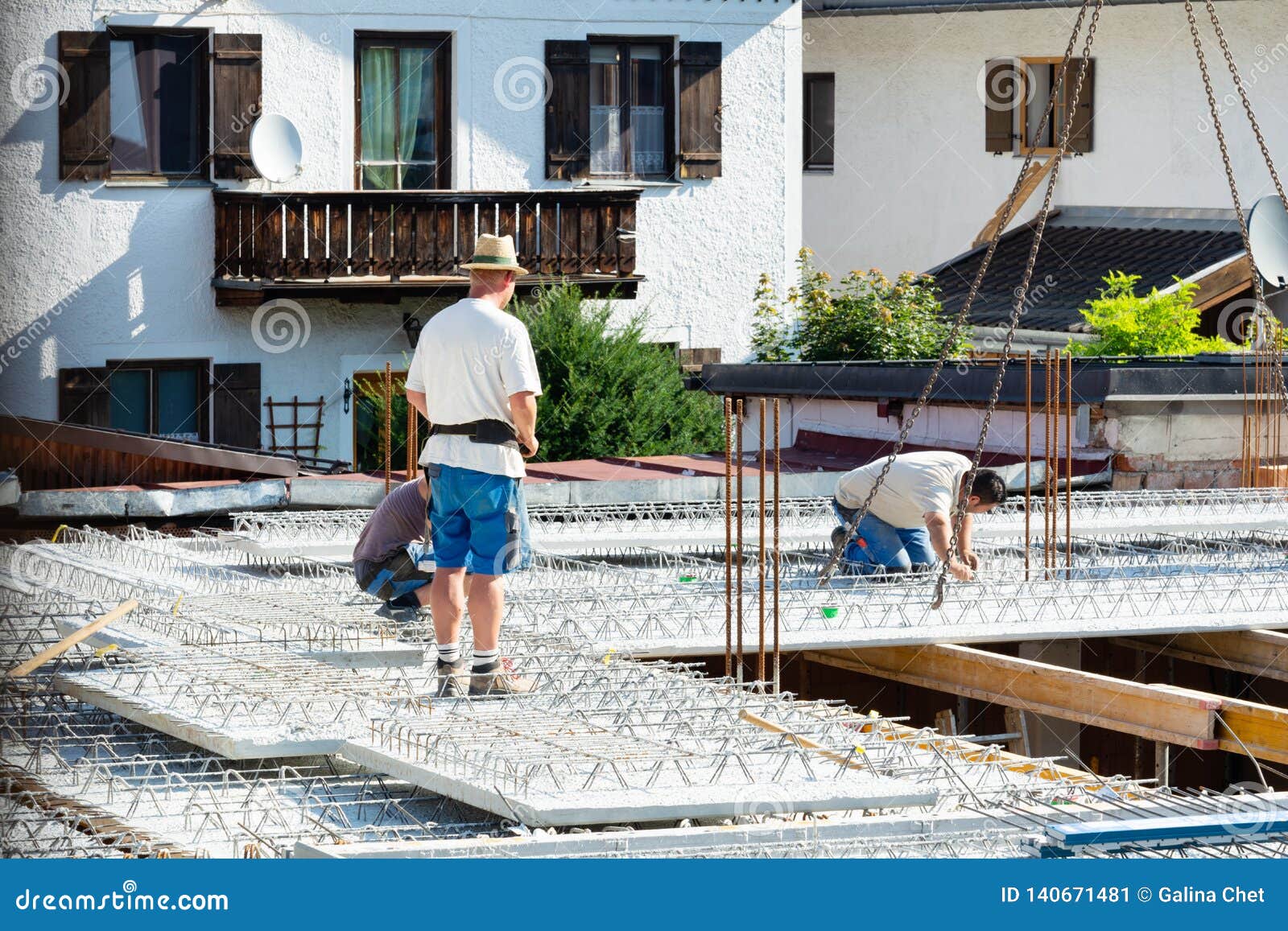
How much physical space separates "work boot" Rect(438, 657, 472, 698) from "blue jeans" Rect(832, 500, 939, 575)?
133 inches

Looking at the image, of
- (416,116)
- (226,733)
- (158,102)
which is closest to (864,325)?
(416,116)

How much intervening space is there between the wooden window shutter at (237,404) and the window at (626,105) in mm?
4005

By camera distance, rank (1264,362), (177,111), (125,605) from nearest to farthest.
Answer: (125,605)
(1264,362)
(177,111)

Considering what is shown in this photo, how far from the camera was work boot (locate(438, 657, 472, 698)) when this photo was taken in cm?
777

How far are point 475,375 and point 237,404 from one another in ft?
44.0

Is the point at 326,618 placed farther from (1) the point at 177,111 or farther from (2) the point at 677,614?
(1) the point at 177,111

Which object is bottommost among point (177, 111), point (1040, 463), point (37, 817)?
point (37, 817)

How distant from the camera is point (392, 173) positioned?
2120cm

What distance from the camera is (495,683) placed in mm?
7719

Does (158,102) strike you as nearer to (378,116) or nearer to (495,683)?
(378,116)

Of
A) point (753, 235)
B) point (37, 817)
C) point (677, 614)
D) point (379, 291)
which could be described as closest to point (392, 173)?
point (379, 291)

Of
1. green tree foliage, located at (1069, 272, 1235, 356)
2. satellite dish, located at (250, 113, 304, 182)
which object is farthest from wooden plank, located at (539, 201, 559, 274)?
green tree foliage, located at (1069, 272, 1235, 356)

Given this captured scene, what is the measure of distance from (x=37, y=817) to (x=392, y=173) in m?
15.2

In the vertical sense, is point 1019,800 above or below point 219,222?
below
